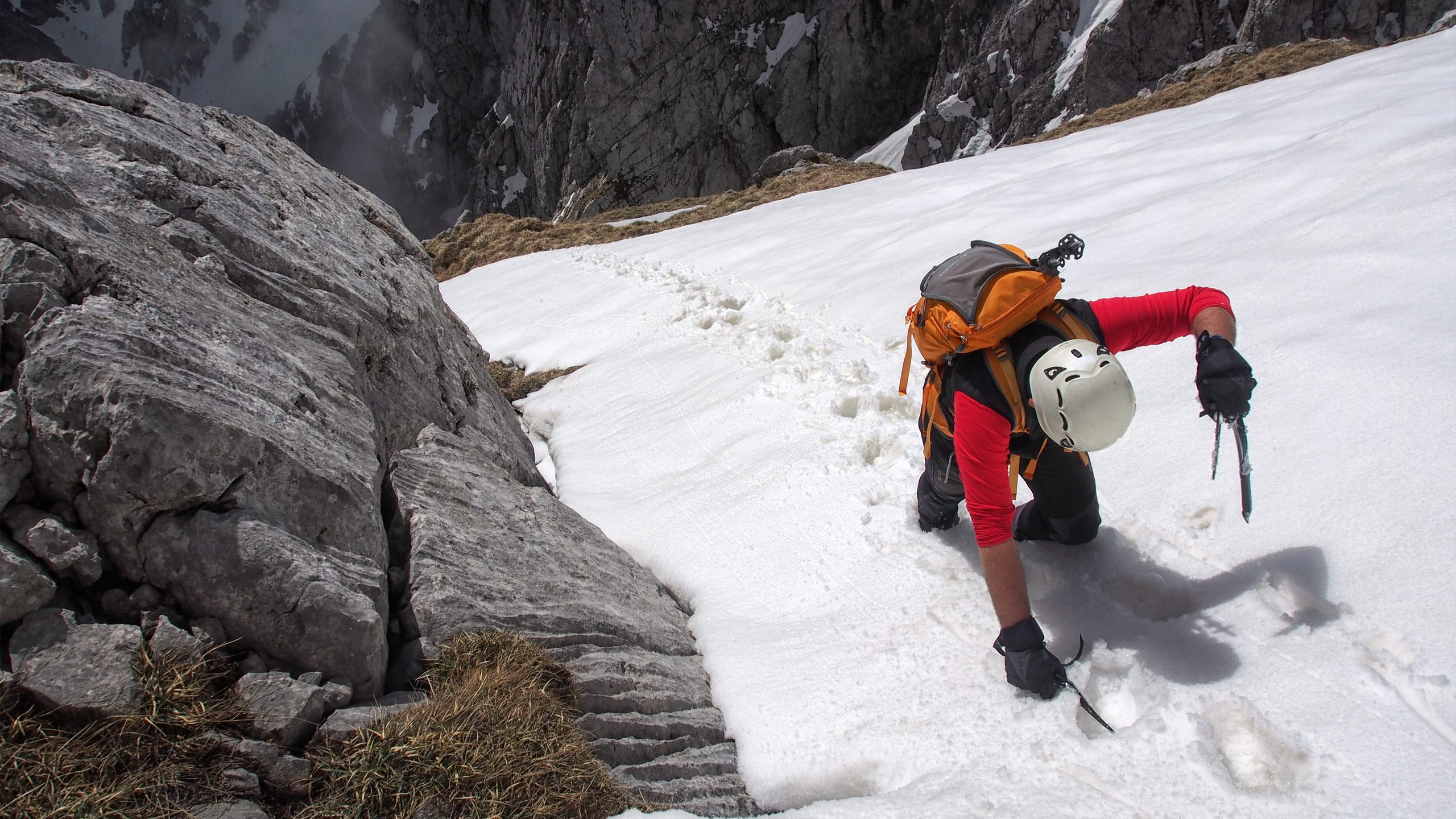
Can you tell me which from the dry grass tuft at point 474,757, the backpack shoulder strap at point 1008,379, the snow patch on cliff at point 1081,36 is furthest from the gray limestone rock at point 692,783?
the snow patch on cliff at point 1081,36

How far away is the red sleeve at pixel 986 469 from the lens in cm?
270

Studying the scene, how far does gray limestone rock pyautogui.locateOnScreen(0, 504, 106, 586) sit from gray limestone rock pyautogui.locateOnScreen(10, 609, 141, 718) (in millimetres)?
138

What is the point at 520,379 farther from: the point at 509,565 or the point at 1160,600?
the point at 1160,600

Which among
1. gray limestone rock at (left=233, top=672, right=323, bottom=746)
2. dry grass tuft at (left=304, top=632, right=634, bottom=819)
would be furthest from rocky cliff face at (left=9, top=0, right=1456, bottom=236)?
gray limestone rock at (left=233, top=672, right=323, bottom=746)

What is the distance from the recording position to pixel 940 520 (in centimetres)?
377

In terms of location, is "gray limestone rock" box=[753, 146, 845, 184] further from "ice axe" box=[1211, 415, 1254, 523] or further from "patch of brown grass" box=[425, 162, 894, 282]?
"ice axe" box=[1211, 415, 1254, 523]

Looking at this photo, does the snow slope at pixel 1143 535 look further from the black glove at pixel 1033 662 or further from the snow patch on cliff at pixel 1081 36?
the snow patch on cliff at pixel 1081 36

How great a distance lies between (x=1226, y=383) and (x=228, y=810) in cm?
327

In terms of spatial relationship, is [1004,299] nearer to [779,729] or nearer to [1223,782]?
[1223,782]

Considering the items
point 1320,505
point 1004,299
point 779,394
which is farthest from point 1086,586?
point 779,394

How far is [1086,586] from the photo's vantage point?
326cm

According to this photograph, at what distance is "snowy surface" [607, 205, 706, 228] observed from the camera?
1928 cm

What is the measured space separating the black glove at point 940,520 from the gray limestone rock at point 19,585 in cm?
332

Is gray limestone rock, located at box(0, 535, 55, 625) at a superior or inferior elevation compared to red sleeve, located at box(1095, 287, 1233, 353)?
inferior
